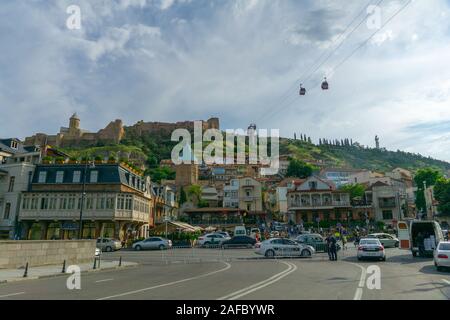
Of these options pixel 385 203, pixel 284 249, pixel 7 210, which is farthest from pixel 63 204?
pixel 385 203

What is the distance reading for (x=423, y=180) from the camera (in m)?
74.4

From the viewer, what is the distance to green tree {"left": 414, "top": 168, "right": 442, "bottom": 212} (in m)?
69.9

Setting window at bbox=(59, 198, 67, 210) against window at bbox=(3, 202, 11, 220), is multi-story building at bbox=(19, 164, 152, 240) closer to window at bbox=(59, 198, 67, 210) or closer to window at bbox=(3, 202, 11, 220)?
window at bbox=(59, 198, 67, 210)

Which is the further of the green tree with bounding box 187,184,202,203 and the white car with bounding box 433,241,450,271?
the green tree with bounding box 187,184,202,203

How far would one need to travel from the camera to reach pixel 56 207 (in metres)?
42.2

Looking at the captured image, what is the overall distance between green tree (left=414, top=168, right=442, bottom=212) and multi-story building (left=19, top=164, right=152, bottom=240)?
59.5 m

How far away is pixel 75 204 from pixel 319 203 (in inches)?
1670

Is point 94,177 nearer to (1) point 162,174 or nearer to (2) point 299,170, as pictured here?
(2) point 299,170

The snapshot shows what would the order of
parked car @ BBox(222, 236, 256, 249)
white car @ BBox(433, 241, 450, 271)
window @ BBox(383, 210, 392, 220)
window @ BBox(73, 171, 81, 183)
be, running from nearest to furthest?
white car @ BBox(433, 241, 450, 271) → parked car @ BBox(222, 236, 256, 249) → window @ BBox(73, 171, 81, 183) → window @ BBox(383, 210, 392, 220)

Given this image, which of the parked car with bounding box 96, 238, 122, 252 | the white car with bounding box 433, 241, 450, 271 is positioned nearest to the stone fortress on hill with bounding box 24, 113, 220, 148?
the parked car with bounding box 96, 238, 122, 252

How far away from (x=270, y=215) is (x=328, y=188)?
16.8 metres

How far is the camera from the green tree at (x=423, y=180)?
2753 inches

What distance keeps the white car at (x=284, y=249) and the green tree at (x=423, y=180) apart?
5532 centimetres
